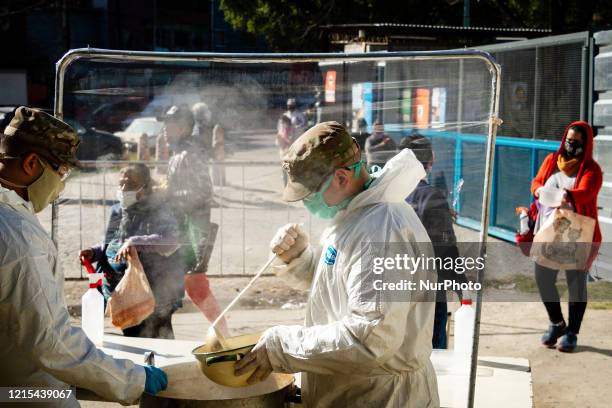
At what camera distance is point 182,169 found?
5422 millimetres

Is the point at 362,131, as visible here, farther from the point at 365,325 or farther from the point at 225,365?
the point at 365,325

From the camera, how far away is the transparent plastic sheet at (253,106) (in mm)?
4441

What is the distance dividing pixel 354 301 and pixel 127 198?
3051mm

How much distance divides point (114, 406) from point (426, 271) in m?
3.04

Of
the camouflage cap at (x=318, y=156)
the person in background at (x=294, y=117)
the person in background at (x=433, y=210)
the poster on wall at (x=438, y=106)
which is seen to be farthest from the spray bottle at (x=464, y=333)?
the camouflage cap at (x=318, y=156)

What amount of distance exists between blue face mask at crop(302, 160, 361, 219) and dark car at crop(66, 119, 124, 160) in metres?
2.50

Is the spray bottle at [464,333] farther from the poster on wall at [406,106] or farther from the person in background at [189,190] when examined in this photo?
the person in background at [189,190]

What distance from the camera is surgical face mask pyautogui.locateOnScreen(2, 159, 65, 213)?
2703mm

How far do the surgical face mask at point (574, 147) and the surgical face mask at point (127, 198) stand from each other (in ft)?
10.8

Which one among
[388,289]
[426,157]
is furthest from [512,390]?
[388,289]

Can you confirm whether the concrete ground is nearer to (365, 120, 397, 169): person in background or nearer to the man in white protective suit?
(365, 120, 397, 169): person in background

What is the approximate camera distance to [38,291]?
2.42m

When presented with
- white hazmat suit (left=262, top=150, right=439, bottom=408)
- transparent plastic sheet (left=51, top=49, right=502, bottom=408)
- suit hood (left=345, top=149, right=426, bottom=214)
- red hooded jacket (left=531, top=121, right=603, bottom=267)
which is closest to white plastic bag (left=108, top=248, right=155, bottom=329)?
transparent plastic sheet (left=51, top=49, right=502, bottom=408)

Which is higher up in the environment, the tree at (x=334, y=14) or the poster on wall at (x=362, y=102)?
the tree at (x=334, y=14)
